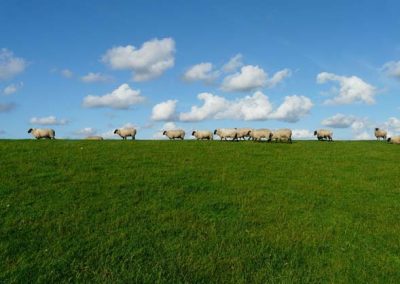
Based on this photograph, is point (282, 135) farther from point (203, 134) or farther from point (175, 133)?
point (175, 133)

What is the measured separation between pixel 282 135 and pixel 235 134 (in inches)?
246

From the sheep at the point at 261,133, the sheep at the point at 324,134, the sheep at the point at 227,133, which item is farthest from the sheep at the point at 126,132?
the sheep at the point at 324,134

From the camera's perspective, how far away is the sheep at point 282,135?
49000 mm

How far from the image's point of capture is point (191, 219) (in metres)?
20.5

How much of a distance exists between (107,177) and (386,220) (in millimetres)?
14990

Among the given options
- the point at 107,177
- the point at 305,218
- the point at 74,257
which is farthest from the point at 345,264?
the point at 107,177

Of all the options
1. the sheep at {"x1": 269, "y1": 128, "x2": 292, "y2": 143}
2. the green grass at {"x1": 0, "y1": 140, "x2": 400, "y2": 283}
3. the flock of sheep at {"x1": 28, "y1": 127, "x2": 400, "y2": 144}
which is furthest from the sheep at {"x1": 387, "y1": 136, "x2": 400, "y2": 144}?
the green grass at {"x1": 0, "y1": 140, "x2": 400, "y2": 283}

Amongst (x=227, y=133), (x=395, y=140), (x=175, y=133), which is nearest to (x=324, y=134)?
(x=395, y=140)

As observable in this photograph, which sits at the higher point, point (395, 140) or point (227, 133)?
point (227, 133)

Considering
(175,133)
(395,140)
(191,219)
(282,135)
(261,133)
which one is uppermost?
(175,133)

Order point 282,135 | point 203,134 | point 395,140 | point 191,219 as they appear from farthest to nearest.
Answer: point 203,134 < point 395,140 < point 282,135 < point 191,219

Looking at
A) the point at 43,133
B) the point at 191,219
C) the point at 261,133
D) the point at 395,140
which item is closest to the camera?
the point at 191,219

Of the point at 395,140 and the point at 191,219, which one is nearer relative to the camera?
the point at 191,219

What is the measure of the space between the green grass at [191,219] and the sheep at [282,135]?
1512 centimetres
